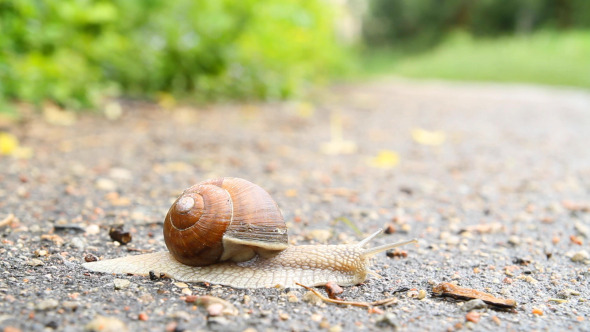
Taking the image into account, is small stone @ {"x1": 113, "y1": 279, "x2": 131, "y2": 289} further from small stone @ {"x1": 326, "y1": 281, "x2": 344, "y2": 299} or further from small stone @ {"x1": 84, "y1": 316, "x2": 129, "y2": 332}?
small stone @ {"x1": 326, "y1": 281, "x2": 344, "y2": 299}

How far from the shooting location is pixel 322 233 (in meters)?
2.95

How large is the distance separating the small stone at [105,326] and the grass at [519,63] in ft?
45.7

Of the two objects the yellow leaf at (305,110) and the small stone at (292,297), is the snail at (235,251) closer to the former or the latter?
the small stone at (292,297)

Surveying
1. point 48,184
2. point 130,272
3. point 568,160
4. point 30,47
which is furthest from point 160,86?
point 130,272

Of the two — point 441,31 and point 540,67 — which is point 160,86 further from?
point 441,31

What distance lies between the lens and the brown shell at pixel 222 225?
2.23m

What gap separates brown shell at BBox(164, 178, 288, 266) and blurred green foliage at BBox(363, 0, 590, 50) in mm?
26451

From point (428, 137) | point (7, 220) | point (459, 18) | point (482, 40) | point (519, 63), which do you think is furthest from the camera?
point (459, 18)

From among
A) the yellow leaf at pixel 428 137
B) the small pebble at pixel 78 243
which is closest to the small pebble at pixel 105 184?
the small pebble at pixel 78 243

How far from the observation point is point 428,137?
6238 millimetres

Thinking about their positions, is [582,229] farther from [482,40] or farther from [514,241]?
[482,40]

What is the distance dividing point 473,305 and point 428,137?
4.41 metres

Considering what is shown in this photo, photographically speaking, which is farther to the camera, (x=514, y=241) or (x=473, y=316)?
(x=514, y=241)

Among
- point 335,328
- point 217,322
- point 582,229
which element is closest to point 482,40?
point 582,229
